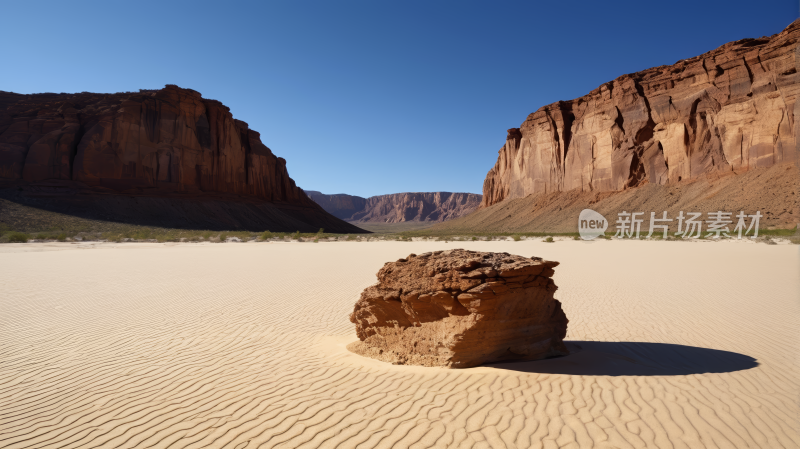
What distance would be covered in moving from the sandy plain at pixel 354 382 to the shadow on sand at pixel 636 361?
3 centimetres

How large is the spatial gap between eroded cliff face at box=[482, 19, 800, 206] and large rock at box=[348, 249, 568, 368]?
54.0 m

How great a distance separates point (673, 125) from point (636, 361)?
6132 cm

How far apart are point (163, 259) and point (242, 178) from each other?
5251 cm

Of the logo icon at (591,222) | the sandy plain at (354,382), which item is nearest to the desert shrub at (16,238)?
the sandy plain at (354,382)

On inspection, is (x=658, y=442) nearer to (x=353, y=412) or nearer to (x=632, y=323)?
(x=353, y=412)

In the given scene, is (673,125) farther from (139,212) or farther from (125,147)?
(125,147)

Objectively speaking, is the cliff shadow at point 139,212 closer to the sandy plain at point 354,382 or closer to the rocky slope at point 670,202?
the rocky slope at point 670,202

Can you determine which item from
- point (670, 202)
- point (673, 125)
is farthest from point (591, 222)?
point (673, 125)

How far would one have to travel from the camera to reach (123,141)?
5519 cm

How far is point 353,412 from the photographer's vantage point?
385cm

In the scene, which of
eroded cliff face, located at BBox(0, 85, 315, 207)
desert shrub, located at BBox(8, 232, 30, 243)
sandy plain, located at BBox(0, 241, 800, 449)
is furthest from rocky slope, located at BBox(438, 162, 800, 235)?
desert shrub, located at BBox(8, 232, 30, 243)

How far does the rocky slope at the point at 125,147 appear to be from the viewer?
5141cm

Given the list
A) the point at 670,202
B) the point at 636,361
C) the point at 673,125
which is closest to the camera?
the point at 636,361

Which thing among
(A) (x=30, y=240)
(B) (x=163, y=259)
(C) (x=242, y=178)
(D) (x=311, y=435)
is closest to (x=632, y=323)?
(D) (x=311, y=435)
